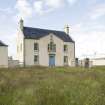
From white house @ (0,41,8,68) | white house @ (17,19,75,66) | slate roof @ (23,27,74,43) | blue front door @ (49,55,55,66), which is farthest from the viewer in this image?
blue front door @ (49,55,55,66)

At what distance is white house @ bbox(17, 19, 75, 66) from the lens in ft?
141

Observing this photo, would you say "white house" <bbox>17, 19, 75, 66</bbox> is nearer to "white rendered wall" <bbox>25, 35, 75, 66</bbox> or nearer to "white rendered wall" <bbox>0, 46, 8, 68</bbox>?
"white rendered wall" <bbox>25, 35, 75, 66</bbox>

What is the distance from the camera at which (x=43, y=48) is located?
146 ft

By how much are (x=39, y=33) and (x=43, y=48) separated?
3.17m

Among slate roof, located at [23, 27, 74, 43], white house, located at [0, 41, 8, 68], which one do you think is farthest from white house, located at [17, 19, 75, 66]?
white house, located at [0, 41, 8, 68]

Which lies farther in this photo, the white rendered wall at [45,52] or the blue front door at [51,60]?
the blue front door at [51,60]

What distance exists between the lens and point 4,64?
Answer: 38.9m

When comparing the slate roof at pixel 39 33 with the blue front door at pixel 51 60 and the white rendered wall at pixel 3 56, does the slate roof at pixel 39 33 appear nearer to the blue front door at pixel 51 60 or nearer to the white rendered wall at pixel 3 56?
the blue front door at pixel 51 60

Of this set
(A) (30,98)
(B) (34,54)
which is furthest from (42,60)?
(A) (30,98)

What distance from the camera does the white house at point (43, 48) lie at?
141ft

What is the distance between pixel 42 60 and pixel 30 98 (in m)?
36.2

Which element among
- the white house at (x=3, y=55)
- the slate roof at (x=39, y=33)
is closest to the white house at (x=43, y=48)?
the slate roof at (x=39, y=33)

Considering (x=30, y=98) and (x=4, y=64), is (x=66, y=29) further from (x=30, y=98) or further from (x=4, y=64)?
Result: (x=30, y=98)

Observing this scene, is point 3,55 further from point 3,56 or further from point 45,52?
point 45,52
